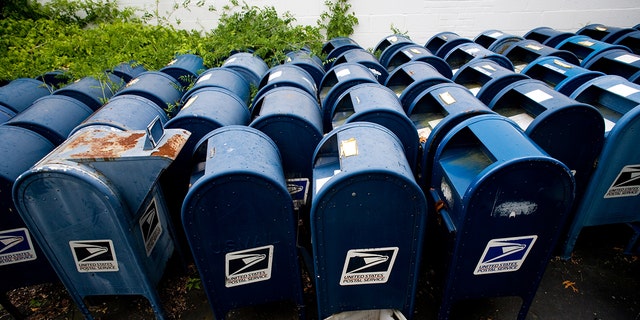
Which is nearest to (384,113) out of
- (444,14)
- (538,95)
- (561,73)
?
(538,95)

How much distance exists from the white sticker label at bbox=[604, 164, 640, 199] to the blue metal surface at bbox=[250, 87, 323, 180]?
8.55 feet

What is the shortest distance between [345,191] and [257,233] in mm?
722

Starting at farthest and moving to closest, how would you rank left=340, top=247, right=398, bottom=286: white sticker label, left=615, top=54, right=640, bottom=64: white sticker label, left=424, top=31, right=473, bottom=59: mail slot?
left=424, top=31, right=473, bottom=59: mail slot, left=615, top=54, right=640, bottom=64: white sticker label, left=340, top=247, right=398, bottom=286: white sticker label

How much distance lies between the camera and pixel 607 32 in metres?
6.19

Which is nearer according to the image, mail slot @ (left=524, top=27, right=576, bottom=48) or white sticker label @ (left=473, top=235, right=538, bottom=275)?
white sticker label @ (left=473, top=235, right=538, bottom=275)

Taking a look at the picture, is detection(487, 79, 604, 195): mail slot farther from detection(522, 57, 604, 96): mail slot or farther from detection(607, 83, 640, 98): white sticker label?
detection(522, 57, 604, 96): mail slot

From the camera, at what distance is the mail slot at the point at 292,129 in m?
2.98

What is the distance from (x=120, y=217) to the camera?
232 centimetres

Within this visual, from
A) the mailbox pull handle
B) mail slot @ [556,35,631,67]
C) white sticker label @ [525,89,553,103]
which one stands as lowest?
the mailbox pull handle

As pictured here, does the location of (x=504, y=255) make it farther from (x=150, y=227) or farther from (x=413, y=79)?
(x=150, y=227)

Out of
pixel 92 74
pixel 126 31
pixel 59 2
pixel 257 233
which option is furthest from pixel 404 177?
pixel 59 2

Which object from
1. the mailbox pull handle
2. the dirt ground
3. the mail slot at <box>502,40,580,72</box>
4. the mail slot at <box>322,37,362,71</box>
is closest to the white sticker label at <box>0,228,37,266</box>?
the dirt ground

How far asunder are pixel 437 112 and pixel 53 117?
3.80m

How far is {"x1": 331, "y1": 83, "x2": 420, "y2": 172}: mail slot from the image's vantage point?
2.97m
